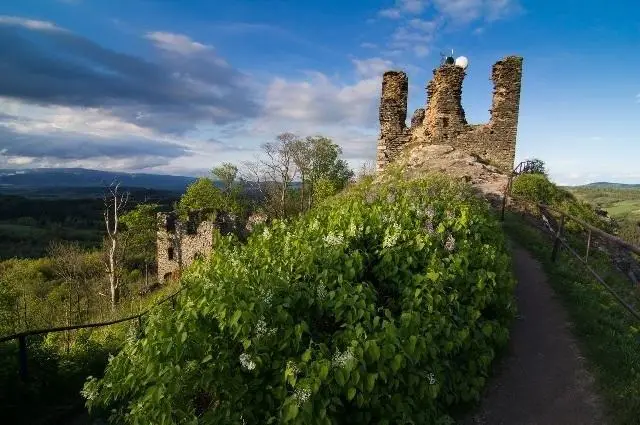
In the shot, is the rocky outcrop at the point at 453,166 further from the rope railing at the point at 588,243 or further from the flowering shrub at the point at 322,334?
the flowering shrub at the point at 322,334

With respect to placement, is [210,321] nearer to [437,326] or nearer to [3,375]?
[437,326]

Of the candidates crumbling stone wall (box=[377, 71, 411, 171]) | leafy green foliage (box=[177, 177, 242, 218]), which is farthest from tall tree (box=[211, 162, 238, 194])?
crumbling stone wall (box=[377, 71, 411, 171])

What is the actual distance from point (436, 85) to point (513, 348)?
17770 millimetres

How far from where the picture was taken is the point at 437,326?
5.01 metres

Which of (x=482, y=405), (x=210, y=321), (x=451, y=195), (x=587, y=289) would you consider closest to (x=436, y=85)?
(x=451, y=195)

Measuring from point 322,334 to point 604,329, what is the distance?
5.35 meters

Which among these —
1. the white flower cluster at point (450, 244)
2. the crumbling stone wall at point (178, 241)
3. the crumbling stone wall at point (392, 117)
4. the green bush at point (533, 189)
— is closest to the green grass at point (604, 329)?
the white flower cluster at point (450, 244)

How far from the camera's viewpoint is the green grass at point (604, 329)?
568cm

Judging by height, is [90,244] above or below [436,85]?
below

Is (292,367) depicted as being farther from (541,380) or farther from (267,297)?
(541,380)

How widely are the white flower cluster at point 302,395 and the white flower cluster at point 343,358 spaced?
15.7 inches

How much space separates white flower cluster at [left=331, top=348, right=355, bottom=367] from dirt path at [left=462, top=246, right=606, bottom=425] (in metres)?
2.79

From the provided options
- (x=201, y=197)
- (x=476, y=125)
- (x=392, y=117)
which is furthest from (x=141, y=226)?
(x=476, y=125)

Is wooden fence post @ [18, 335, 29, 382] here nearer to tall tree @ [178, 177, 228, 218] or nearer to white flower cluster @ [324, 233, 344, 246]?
white flower cluster @ [324, 233, 344, 246]
